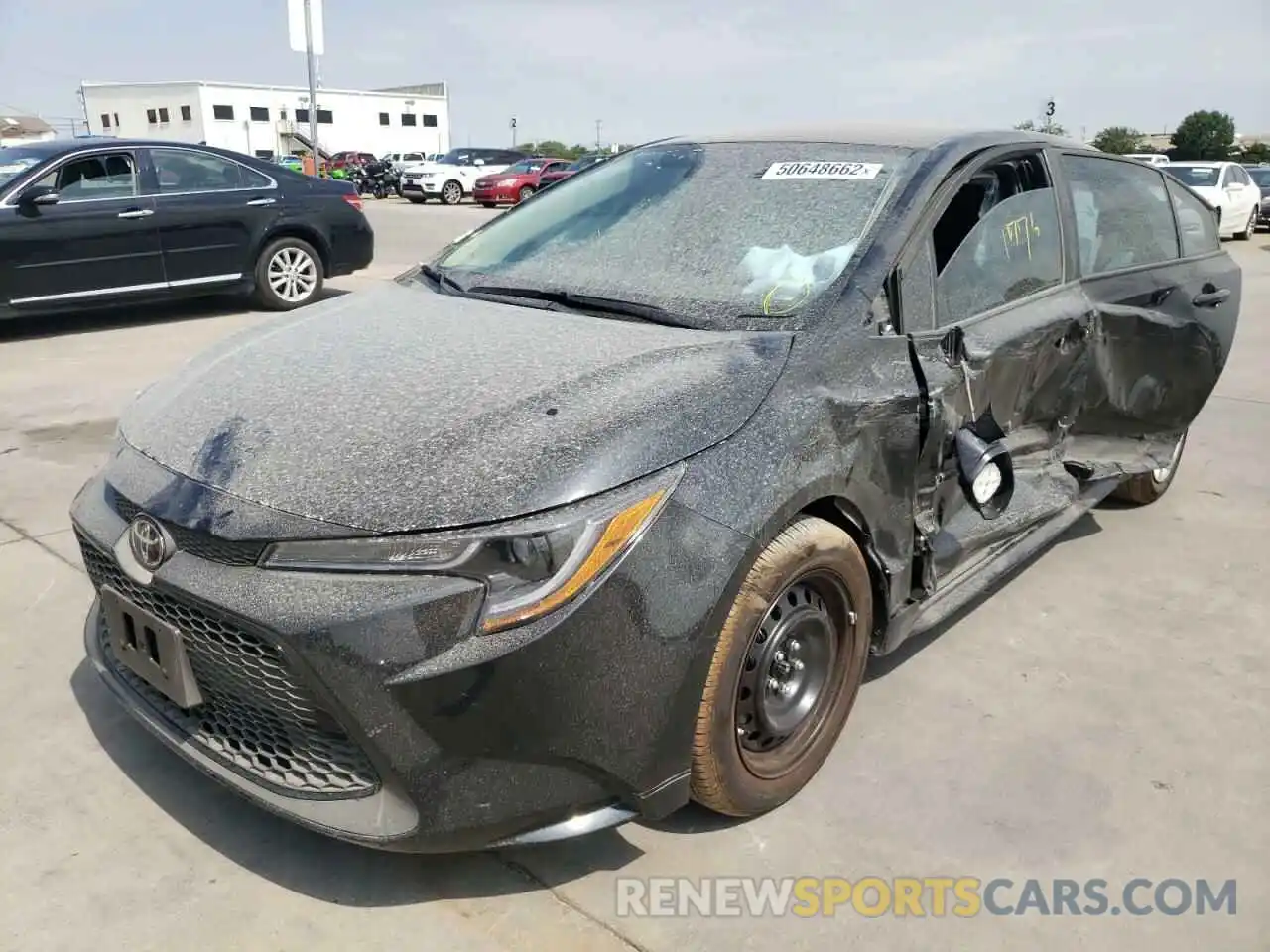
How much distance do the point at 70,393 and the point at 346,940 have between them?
214 inches

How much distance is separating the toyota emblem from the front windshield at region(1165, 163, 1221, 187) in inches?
802

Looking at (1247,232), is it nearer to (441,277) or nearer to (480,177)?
(480,177)

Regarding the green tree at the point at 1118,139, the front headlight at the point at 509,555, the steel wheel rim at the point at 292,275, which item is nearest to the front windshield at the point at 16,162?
the steel wheel rim at the point at 292,275

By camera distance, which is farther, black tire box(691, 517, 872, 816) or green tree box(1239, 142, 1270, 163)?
green tree box(1239, 142, 1270, 163)

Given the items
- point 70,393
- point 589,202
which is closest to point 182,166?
point 70,393

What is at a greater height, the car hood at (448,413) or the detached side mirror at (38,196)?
the car hood at (448,413)

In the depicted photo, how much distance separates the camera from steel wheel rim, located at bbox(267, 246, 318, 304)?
920cm

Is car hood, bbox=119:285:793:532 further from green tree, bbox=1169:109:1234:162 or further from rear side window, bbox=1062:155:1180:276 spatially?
green tree, bbox=1169:109:1234:162

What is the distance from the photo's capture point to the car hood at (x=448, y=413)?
79.3 inches

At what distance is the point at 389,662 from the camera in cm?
189

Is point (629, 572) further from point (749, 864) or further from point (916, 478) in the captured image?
point (916, 478)

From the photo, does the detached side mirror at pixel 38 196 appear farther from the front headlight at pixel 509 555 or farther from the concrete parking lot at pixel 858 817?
the front headlight at pixel 509 555

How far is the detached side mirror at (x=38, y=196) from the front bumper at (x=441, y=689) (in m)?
6.74

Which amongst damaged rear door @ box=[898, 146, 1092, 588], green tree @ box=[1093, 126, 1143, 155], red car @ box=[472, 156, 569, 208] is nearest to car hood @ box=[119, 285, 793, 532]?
damaged rear door @ box=[898, 146, 1092, 588]
